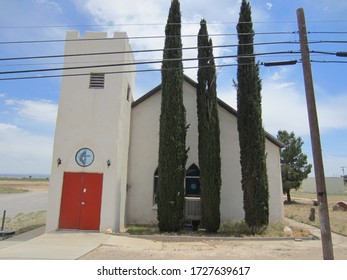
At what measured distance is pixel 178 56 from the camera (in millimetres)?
12680

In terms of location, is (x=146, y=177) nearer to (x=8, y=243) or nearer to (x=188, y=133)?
(x=188, y=133)

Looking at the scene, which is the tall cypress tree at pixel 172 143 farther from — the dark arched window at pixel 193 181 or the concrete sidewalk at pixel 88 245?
the dark arched window at pixel 193 181

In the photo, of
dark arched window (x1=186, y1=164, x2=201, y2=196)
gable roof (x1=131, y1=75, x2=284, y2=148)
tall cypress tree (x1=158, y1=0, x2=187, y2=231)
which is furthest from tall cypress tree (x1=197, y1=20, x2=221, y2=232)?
dark arched window (x1=186, y1=164, x2=201, y2=196)

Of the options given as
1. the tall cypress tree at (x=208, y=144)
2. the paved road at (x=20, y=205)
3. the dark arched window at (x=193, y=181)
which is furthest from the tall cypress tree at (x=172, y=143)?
the paved road at (x=20, y=205)

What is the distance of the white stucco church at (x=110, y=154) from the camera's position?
11.4 meters

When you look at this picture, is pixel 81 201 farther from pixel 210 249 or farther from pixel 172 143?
pixel 210 249

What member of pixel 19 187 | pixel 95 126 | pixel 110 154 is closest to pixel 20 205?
pixel 95 126

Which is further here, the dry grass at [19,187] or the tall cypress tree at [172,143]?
the dry grass at [19,187]

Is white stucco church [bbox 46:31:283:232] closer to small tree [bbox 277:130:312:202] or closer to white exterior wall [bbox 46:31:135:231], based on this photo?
white exterior wall [bbox 46:31:135:231]

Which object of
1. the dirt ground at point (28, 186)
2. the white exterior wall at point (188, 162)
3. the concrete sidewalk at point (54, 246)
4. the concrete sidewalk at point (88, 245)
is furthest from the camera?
the dirt ground at point (28, 186)

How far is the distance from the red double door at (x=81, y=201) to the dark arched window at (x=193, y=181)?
4653 millimetres

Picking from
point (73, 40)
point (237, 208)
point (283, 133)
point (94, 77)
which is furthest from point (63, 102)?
point (283, 133)

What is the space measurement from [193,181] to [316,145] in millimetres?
7675
